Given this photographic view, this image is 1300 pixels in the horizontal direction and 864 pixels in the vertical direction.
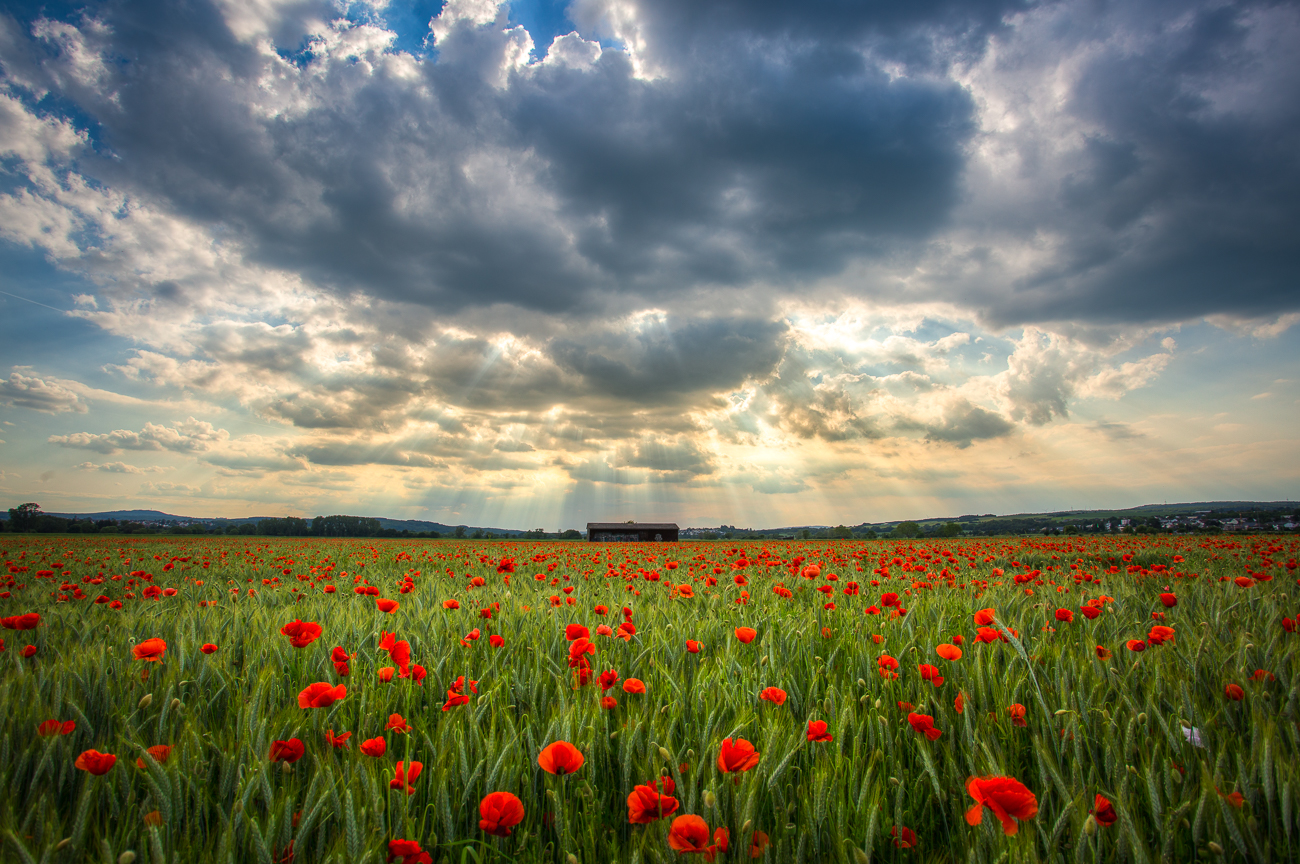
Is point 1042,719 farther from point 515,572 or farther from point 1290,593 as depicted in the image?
point 515,572

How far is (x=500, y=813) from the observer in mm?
1320

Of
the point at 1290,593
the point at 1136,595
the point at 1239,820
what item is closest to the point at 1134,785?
the point at 1239,820

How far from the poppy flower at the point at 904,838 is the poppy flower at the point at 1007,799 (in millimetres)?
275

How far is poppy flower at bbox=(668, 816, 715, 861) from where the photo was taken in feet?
3.94

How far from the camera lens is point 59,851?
4.37 feet

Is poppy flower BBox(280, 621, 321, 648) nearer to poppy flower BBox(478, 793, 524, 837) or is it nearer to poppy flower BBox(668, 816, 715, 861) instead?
poppy flower BBox(478, 793, 524, 837)

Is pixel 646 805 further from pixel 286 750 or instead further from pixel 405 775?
pixel 286 750

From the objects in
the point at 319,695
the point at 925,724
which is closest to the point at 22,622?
the point at 319,695

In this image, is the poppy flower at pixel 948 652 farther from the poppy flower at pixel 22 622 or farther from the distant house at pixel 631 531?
the distant house at pixel 631 531

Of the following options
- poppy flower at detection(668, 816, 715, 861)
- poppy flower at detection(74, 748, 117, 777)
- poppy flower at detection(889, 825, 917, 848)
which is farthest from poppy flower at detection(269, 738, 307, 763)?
poppy flower at detection(889, 825, 917, 848)

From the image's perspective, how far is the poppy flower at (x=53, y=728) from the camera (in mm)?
1826

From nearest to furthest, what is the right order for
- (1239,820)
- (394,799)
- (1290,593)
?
(1239,820) < (394,799) < (1290,593)

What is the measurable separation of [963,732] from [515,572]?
763 centimetres

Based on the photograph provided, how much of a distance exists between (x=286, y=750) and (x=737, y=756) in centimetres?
151
